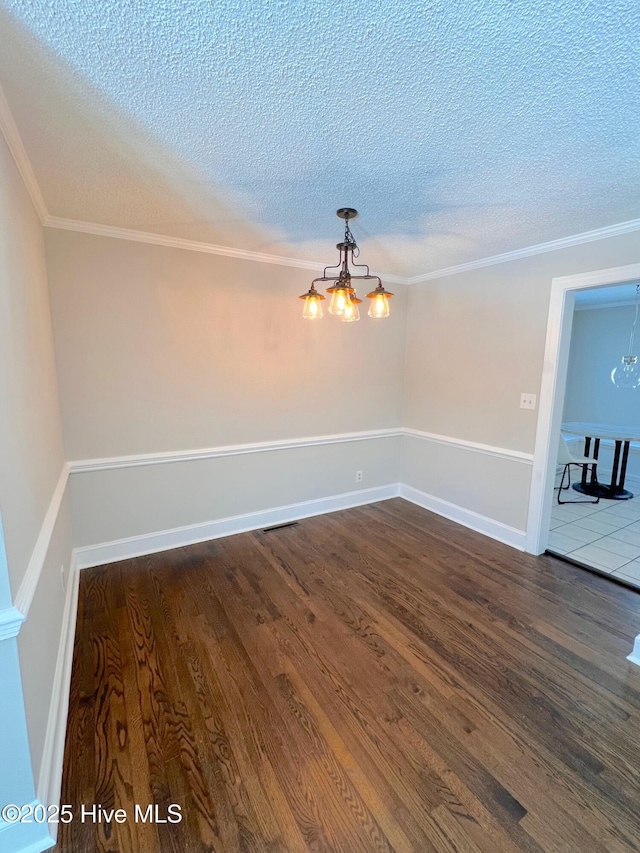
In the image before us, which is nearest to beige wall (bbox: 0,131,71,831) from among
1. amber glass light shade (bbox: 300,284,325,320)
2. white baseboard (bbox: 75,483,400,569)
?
white baseboard (bbox: 75,483,400,569)

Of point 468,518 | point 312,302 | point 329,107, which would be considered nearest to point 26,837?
point 312,302

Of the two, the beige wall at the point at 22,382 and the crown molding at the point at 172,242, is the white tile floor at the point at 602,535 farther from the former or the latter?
the beige wall at the point at 22,382

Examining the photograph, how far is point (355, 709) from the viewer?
163cm

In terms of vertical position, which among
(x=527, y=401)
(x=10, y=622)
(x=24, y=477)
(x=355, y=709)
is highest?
(x=527, y=401)

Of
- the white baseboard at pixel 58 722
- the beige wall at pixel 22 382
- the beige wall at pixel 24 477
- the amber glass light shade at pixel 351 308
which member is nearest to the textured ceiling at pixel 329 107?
the beige wall at pixel 22 382

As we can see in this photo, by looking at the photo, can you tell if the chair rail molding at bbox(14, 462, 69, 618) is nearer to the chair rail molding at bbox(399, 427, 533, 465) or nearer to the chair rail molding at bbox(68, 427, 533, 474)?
the chair rail molding at bbox(68, 427, 533, 474)

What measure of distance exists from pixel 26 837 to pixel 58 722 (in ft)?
1.19

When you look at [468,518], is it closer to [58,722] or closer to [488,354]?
[488,354]

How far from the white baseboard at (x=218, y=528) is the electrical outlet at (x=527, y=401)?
5.45 feet

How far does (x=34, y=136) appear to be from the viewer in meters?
1.49

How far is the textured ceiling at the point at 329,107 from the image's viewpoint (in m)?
1.00

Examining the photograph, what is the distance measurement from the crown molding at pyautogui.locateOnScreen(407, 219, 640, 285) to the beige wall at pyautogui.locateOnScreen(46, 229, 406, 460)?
0.86 metres

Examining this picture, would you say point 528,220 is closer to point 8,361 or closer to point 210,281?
point 210,281

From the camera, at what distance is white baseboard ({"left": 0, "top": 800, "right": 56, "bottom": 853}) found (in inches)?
43.2
